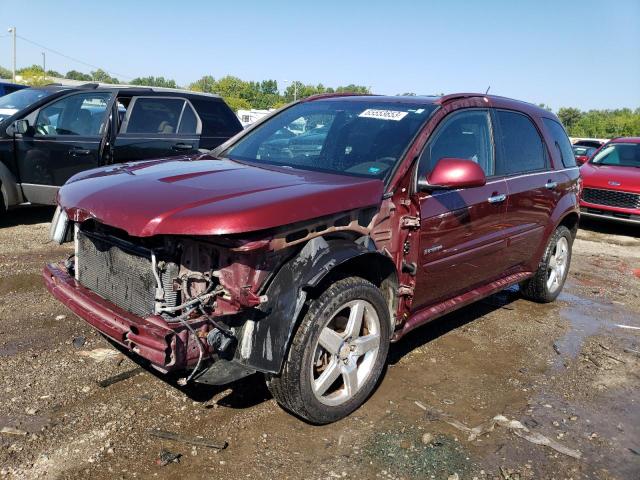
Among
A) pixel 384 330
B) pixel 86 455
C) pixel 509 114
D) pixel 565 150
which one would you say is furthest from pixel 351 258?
pixel 565 150

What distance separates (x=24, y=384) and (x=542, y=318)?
435 centimetres

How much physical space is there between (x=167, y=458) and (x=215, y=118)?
5.98 metres

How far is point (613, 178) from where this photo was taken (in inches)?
395

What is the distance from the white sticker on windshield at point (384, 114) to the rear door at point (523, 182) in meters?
0.98

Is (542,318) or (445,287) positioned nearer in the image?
(445,287)

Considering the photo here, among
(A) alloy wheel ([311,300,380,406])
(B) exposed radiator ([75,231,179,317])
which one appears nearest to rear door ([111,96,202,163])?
(B) exposed radiator ([75,231,179,317])

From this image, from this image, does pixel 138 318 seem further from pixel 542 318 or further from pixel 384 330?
pixel 542 318

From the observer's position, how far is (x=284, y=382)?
2.82m

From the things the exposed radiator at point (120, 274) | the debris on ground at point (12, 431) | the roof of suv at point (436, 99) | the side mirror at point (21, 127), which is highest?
the roof of suv at point (436, 99)

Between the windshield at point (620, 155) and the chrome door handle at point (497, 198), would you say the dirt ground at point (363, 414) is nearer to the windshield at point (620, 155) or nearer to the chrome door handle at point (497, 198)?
the chrome door handle at point (497, 198)

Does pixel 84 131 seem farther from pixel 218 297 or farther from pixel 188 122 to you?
pixel 218 297

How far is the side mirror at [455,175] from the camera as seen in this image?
3314 mm

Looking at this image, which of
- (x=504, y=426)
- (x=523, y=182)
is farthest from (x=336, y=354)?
(x=523, y=182)

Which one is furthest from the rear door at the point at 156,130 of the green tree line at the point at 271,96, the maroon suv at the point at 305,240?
the green tree line at the point at 271,96
